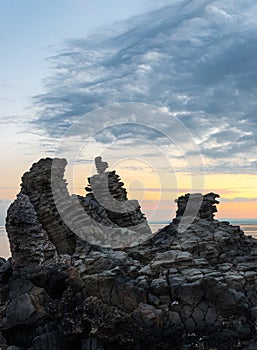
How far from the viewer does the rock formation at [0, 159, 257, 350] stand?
28.1 m

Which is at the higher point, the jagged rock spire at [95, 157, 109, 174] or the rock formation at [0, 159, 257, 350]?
the jagged rock spire at [95, 157, 109, 174]

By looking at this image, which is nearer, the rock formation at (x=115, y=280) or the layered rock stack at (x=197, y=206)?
the rock formation at (x=115, y=280)

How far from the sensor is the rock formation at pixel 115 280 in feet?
92.2

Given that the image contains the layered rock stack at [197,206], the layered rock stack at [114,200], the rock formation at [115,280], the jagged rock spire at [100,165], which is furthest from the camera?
the jagged rock spire at [100,165]

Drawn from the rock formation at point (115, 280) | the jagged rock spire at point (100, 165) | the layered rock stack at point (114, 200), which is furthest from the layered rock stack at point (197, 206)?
the jagged rock spire at point (100, 165)

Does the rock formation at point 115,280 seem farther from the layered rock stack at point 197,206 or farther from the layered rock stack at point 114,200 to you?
the layered rock stack at point 114,200

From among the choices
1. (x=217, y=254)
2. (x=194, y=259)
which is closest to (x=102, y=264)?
(x=194, y=259)

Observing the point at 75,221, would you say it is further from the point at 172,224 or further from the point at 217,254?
the point at 217,254

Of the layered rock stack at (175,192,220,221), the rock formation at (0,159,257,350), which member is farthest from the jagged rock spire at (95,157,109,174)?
the layered rock stack at (175,192,220,221)

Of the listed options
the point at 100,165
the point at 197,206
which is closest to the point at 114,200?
the point at 100,165

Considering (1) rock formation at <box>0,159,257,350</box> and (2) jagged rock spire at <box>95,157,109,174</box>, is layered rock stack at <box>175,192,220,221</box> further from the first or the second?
(2) jagged rock spire at <box>95,157,109,174</box>

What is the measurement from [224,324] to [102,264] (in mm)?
9052

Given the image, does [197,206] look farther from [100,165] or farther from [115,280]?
[115,280]

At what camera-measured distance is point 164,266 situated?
3141 cm
